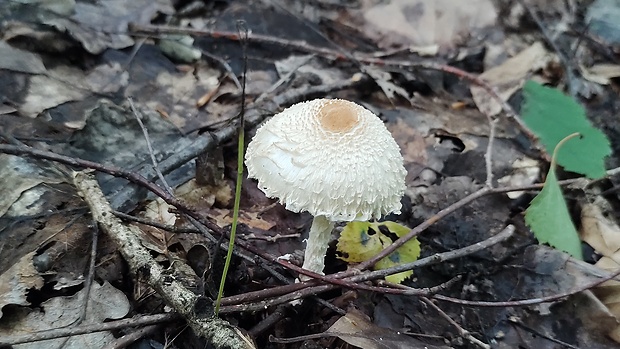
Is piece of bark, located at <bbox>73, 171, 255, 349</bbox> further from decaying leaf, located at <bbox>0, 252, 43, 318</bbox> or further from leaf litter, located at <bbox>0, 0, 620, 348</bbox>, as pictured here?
decaying leaf, located at <bbox>0, 252, 43, 318</bbox>

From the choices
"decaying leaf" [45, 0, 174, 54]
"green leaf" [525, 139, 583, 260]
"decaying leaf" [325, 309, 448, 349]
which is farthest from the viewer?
"decaying leaf" [45, 0, 174, 54]

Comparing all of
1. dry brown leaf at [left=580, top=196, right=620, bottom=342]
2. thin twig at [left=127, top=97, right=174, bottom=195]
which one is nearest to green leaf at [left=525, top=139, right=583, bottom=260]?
dry brown leaf at [left=580, top=196, right=620, bottom=342]

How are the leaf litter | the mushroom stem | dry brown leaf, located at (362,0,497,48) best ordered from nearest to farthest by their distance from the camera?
the leaf litter, the mushroom stem, dry brown leaf, located at (362,0,497,48)

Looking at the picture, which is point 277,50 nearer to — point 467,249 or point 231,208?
point 231,208

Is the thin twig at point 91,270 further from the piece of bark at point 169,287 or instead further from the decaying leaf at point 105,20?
the decaying leaf at point 105,20

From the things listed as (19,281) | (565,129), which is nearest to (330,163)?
(19,281)

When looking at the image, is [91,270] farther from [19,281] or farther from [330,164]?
[330,164]

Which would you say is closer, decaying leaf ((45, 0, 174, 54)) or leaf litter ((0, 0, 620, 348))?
leaf litter ((0, 0, 620, 348))
